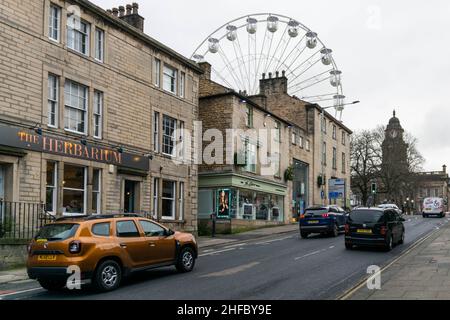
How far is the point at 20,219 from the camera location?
675 inches

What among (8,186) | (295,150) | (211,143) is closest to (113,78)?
(8,186)

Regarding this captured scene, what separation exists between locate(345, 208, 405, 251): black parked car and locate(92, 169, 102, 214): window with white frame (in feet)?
32.4

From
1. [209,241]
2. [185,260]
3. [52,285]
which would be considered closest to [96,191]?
[209,241]

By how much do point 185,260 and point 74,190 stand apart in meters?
7.72

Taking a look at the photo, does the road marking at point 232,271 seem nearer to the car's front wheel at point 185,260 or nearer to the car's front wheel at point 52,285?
the car's front wheel at point 185,260

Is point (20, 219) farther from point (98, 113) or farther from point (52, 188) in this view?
point (98, 113)

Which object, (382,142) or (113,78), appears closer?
(113,78)

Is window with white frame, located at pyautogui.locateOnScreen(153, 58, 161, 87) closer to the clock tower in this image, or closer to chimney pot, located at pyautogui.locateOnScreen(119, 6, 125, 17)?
chimney pot, located at pyautogui.locateOnScreen(119, 6, 125, 17)

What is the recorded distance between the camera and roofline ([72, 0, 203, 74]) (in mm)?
20591

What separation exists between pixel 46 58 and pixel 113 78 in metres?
3.86

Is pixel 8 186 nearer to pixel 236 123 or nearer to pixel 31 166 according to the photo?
pixel 31 166

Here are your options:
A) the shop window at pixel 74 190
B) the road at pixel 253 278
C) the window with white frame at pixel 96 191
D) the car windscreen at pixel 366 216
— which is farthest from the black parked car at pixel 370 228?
the shop window at pixel 74 190

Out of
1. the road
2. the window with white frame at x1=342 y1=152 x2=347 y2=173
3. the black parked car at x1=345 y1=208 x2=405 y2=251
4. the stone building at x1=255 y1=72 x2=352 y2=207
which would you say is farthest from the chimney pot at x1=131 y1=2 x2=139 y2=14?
the window with white frame at x1=342 y1=152 x2=347 y2=173

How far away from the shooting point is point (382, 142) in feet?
239
